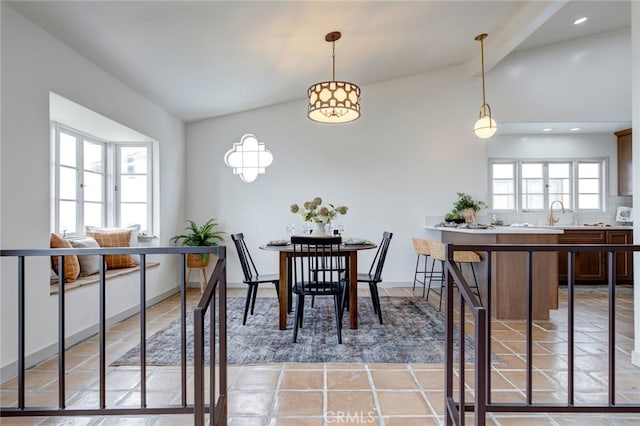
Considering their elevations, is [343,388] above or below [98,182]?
below

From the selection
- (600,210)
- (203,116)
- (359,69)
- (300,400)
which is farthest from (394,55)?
(600,210)

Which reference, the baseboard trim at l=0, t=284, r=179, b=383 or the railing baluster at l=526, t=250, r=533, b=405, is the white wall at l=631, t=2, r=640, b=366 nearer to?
the railing baluster at l=526, t=250, r=533, b=405

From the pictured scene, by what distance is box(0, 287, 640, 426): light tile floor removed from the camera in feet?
5.94

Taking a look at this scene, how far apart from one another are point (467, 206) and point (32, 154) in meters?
4.83

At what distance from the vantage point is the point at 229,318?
3543 mm


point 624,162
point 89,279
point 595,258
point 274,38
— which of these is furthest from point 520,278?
point 89,279

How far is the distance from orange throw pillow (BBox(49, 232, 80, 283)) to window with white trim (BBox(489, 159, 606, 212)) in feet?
18.9

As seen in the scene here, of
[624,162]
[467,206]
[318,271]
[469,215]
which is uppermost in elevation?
[624,162]

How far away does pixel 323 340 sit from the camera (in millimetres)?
2893

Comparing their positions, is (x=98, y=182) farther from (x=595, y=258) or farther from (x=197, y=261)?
(x=595, y=258)

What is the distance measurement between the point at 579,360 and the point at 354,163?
3.43 m

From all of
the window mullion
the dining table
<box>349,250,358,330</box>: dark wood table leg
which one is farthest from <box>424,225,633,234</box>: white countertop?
the window mullion

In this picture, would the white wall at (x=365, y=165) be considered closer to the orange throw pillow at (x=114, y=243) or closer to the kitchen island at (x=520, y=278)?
the orange throw pillow at (x=114, y=243)

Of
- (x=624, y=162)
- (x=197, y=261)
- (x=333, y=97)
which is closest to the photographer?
(x=333, y=97)
